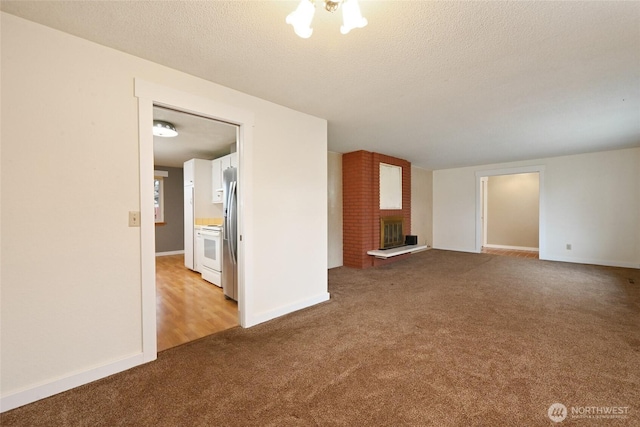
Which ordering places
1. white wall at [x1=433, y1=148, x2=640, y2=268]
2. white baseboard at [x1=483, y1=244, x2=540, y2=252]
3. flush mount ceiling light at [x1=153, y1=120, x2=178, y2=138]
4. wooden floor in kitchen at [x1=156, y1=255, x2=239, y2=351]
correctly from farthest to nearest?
white baseboard at [x1=483, y1=244, x2=540, y2=252] < white wall at [x1=433, y1=148, x2=640, y2=268] < flush mount ceiling light at [x1=153, y1=120, x2=178, y2=138] < wooden floor in kitchen at [x1=156, y1=255, x2=239, y2=351]

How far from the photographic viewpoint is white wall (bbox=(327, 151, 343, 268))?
5211mm

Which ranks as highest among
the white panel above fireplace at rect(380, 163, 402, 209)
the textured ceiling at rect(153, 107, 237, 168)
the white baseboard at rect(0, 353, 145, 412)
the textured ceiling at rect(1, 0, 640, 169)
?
the textured ceiling at rect(1, 0, 640, 169)

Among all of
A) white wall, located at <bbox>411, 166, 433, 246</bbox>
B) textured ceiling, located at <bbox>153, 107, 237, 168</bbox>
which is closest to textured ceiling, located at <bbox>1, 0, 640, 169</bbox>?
textured ceiling, located at <bbox>153, 107, 237, 168</bbox>

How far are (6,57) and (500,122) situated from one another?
A: 4575 millimetres

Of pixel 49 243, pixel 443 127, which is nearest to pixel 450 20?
pixel 443 127

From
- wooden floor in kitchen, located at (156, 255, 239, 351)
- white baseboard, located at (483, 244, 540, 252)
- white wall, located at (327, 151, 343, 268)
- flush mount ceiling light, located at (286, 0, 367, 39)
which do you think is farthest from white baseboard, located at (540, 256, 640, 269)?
flush mount ceiling light, located at (286, 0, 367, 39)

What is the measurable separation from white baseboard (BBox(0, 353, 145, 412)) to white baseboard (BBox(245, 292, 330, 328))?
0.94 meters

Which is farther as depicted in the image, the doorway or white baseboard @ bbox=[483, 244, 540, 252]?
white baseboard @ bbox=[483, 244, 540, 252]

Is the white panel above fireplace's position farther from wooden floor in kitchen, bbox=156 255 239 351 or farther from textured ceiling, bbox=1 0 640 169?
wooden floor in kitchen, bbox=156 255 239 351

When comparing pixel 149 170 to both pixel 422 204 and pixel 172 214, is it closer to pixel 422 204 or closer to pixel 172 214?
pixel 172 214

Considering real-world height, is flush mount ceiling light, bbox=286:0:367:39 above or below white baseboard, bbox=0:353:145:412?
above

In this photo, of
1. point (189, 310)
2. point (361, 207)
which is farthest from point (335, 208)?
point (189, 310)

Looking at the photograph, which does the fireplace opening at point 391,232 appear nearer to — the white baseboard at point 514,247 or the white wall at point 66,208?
the white baseboard at point 514,247

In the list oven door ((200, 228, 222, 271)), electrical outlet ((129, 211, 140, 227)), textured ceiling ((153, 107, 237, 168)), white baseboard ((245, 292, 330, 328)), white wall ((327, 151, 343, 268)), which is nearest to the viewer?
electrical outlet ((129, 211, 140, 227))
